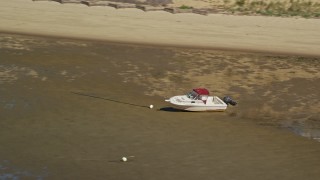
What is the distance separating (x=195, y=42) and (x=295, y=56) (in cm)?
413

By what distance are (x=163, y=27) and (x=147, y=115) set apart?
12.1m

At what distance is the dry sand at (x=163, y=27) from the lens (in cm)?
2983

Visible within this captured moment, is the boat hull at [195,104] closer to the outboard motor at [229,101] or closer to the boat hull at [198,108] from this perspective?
the boat hull at [198,108]

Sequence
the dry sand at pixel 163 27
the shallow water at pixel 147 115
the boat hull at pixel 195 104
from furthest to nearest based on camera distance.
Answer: the dry sand at pixel 163 27 < the boat hull at pixel 195 104 < the shallow water at pixel 147 115

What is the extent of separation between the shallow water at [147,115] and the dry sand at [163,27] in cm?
125

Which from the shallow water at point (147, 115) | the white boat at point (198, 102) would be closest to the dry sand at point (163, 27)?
the shallow water at point (147, 115)

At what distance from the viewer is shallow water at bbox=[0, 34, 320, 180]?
51.8 ft

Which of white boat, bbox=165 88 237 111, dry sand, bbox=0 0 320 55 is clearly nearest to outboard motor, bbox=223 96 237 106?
white boat, bbox=165 88 237 111

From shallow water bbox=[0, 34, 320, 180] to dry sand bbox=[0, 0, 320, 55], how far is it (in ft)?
4.10

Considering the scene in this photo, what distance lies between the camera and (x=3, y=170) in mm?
15086

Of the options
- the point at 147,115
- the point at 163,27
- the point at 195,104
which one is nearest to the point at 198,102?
the point at 195,104

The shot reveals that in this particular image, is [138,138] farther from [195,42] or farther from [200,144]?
[195,42]

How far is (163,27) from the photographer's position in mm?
31391

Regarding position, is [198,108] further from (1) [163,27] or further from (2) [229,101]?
(1) [163,27]
